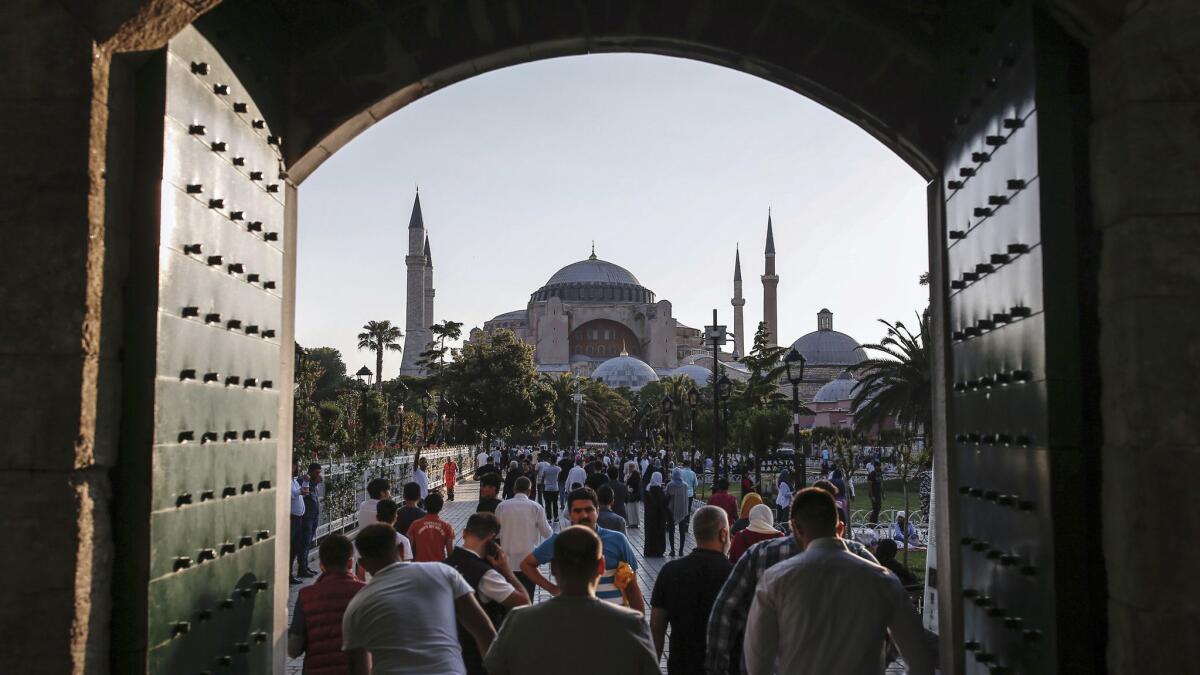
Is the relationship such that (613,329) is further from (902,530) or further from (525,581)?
(525,581)

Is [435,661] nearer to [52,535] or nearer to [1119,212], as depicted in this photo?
[52,535]

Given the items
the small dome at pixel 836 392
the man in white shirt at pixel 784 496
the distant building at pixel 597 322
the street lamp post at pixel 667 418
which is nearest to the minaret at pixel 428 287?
the distant building at pixel 597 322

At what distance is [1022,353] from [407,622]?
2.23m

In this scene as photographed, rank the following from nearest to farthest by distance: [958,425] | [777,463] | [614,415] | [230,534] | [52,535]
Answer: [52,535] → [230,534] → [958,425] → [777,463] → [614,415]

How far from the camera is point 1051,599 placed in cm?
369

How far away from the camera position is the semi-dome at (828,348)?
10044cm

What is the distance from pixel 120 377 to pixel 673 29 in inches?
116

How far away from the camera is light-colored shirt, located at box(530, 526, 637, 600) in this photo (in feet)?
19.4

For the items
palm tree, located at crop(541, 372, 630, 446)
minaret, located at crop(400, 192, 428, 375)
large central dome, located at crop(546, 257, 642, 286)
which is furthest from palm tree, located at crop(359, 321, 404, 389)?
large central dome, located at crop(546, 257, 642, 286)

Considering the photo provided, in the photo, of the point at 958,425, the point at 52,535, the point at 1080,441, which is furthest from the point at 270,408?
the point at 1080,441

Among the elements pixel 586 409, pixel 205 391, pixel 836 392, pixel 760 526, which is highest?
pixel 836 392

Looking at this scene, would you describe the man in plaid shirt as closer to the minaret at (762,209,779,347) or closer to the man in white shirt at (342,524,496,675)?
the man in white shirt at (342,524,496,675)

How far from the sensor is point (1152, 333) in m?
3.38

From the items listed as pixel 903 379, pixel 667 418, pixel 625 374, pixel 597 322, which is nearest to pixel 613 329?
pixel 597 322
